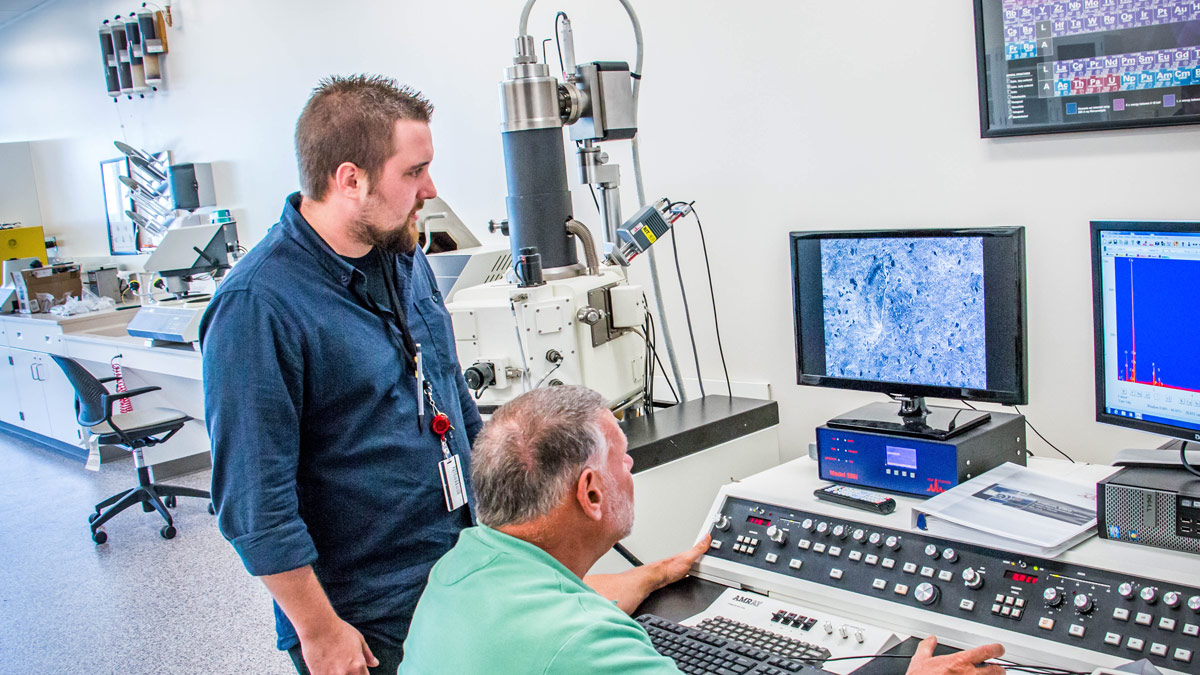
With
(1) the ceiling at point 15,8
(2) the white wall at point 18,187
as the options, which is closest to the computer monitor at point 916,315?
(1) the ceiling at point 15,8

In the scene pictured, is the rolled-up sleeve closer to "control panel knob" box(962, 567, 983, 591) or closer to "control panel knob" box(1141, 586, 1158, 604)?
"control panel knob" box(962, 567, 983, 591)

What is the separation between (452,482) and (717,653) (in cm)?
53

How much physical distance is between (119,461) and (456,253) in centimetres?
355

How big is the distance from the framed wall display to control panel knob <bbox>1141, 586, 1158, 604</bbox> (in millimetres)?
6232

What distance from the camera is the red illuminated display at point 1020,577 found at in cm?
124

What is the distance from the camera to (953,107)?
6.91 feet

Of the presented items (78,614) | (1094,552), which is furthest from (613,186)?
(78,614)

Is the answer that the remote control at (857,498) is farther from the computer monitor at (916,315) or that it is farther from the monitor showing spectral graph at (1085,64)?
the monitor showing spectral graph at (1085,64)

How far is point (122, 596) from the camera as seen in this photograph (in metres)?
3.42

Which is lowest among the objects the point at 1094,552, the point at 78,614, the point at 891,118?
the point at 78,614

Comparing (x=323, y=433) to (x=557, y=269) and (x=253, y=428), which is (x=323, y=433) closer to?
(x=253, y=428)

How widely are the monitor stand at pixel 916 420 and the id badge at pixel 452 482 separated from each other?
0.64 meters

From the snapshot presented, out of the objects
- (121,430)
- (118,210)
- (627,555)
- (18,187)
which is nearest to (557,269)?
(627,555)

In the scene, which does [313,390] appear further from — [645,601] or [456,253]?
[456,253]
